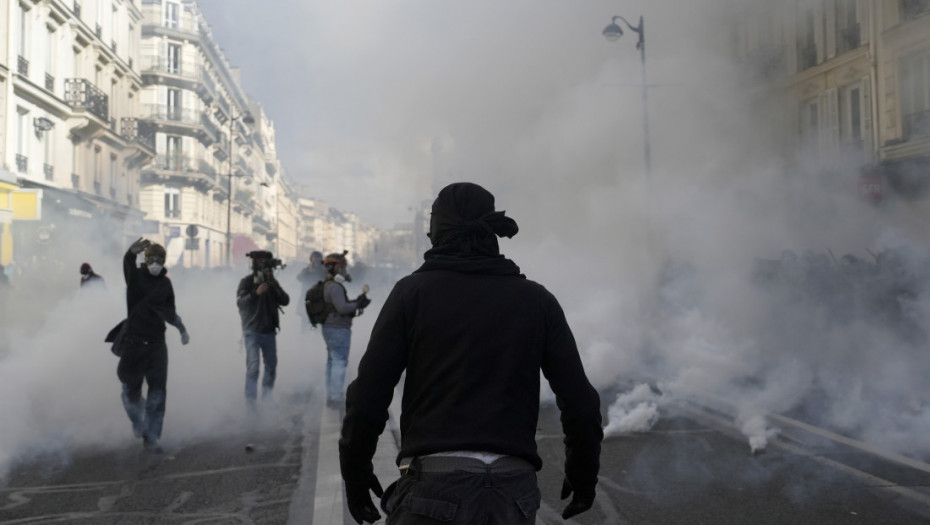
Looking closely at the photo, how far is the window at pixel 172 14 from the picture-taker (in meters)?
38.7

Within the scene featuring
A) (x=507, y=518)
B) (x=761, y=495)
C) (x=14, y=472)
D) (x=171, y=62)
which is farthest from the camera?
(x=171, y=62)

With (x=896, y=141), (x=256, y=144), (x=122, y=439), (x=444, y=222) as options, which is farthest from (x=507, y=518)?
(x=256, y=144)

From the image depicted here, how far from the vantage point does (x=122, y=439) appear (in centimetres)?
485

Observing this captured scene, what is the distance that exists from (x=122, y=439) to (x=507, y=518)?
411 cm

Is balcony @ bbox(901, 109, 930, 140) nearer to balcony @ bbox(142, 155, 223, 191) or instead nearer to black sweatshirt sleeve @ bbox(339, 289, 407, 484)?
black sweatshirt sleeve @ bbox(339, 289, 407, 484)

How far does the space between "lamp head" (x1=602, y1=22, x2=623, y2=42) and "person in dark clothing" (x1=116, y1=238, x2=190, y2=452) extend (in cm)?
791

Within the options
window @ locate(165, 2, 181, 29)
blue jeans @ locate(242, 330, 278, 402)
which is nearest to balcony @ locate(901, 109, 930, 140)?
blue jeans @ locate(242, 330, 278, 402)

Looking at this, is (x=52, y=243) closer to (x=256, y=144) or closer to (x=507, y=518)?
(x=507, y=518)

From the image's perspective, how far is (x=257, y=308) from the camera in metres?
5.96

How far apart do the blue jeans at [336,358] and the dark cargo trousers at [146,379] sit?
1742 mm

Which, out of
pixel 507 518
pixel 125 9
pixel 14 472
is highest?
pixel 125 9

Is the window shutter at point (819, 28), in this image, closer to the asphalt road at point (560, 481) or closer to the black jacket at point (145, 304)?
the asphalt road at point (560, 481)

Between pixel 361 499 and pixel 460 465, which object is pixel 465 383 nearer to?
pixel 460 465

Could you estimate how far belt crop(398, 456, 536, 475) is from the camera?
1565mm
